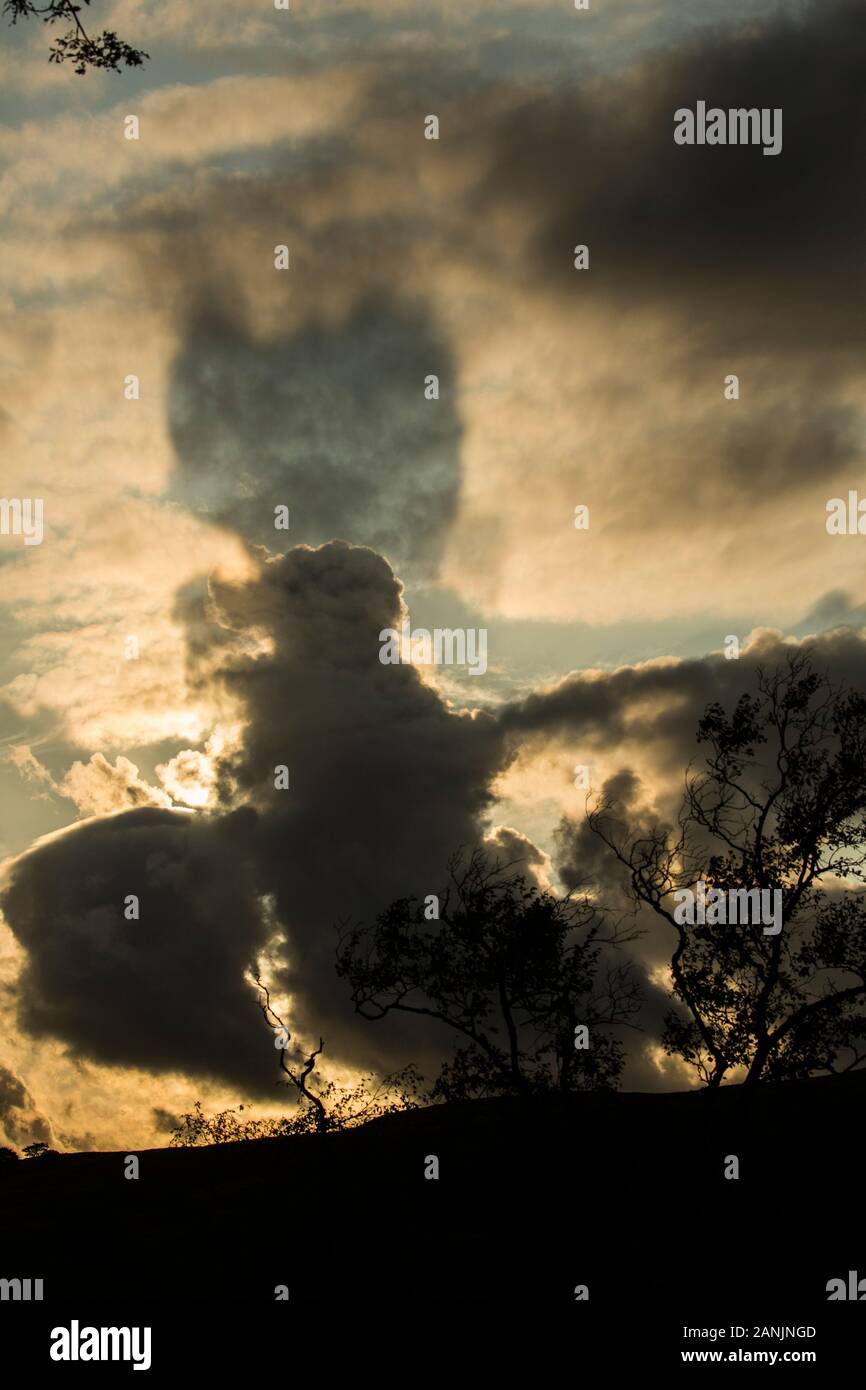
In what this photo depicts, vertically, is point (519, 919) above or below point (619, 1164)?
above

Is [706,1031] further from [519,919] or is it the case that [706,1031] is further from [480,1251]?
[480,1251]

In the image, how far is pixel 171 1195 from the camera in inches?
1177

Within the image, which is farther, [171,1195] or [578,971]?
[578,971]

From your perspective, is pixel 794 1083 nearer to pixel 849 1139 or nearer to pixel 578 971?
pixel 849 1139
